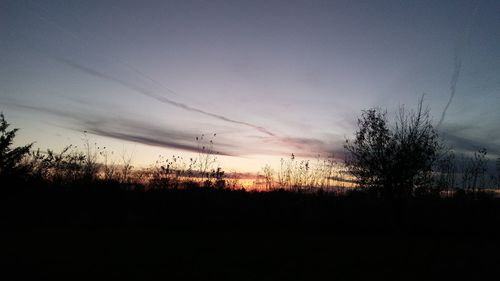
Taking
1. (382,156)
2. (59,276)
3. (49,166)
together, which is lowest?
(59,276)

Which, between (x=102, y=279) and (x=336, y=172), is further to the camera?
(x=336, y=172)

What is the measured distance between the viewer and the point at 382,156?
15.4 metres

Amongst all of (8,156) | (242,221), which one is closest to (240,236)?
(242,221)

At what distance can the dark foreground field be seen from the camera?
746 centimetres

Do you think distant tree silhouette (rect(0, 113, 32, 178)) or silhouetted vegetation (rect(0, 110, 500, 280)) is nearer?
silhouetted vegetation (rect(0, 110, 500, 280))

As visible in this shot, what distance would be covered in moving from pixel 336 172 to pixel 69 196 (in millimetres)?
14602

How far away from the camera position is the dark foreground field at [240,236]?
24.5 feet

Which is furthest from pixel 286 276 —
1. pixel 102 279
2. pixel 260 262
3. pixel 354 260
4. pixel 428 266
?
pixel 428 266

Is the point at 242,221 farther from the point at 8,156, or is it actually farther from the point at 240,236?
the point at 8,156

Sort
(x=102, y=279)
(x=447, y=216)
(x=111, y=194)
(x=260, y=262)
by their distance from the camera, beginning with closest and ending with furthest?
(x=102, y=279) < (x=260, y=262) < (x=111, y=194) < (x=447, y=216)

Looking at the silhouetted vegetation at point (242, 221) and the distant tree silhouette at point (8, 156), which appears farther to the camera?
the distant tree silhouette at point (8, 156)

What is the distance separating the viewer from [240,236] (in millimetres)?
11727

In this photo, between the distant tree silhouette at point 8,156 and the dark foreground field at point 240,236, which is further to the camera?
the distant tree silhouette at point 8,156

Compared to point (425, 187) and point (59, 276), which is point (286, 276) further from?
point (425, 187)
